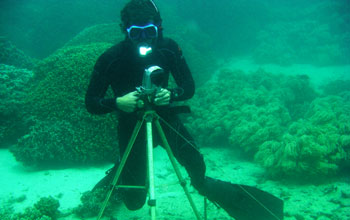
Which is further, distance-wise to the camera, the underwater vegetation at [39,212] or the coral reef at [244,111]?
the coral reef at [244,111]

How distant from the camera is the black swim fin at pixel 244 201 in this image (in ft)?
10.4

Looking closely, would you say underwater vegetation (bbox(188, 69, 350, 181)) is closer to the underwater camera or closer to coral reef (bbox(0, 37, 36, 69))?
the underwater camera

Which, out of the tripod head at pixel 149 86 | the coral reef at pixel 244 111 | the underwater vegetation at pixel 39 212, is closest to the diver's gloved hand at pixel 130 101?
the tripod head at pixel 149 86

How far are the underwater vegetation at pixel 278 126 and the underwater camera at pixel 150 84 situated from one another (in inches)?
136

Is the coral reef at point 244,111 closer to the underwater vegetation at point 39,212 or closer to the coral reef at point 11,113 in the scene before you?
the underwater vegetation at point 39,212

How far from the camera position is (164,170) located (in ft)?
17.5

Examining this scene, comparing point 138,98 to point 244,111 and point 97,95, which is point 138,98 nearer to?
point 97,95

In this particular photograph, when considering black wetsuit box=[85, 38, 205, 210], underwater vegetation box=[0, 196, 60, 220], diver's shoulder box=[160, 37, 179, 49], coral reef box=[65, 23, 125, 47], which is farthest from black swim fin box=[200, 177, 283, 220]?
coral reef box=[65, 23, 125, 47]

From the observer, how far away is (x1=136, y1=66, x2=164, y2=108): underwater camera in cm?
189

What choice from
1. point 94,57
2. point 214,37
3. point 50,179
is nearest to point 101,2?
point 214,37

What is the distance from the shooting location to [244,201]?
3260mm

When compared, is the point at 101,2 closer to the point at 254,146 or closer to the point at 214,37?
the point at 214,37

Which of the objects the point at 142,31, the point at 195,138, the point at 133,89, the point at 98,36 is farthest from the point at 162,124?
the point at 98,36

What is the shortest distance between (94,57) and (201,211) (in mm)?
5069
